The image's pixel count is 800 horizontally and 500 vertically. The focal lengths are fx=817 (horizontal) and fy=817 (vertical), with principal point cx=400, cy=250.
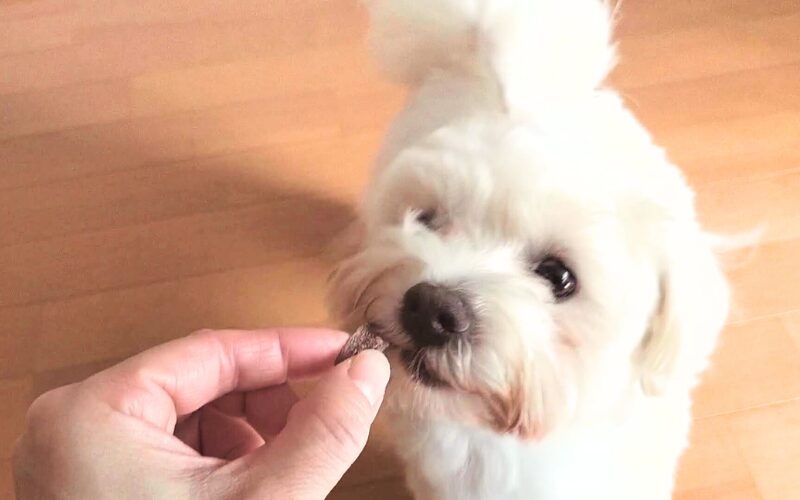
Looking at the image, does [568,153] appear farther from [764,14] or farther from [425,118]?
[764,14]

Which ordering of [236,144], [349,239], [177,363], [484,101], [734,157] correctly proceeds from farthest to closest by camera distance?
[236,144] → [734,157] → [349,239] → [484,101] → [177,363]

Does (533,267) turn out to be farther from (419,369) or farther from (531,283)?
(419,369)

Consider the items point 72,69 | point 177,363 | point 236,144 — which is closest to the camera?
point 177,363

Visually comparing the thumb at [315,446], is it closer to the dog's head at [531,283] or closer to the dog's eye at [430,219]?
the dog's head at [531,283]

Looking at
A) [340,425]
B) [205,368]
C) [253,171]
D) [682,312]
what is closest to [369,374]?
[340,425]

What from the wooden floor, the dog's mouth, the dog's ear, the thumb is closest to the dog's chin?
the dog's mouth

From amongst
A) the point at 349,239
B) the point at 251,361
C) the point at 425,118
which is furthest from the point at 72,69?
the point at 251,361

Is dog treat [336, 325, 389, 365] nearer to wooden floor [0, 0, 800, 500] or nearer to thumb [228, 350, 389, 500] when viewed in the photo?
thumb [228, 350, 389, 500]
